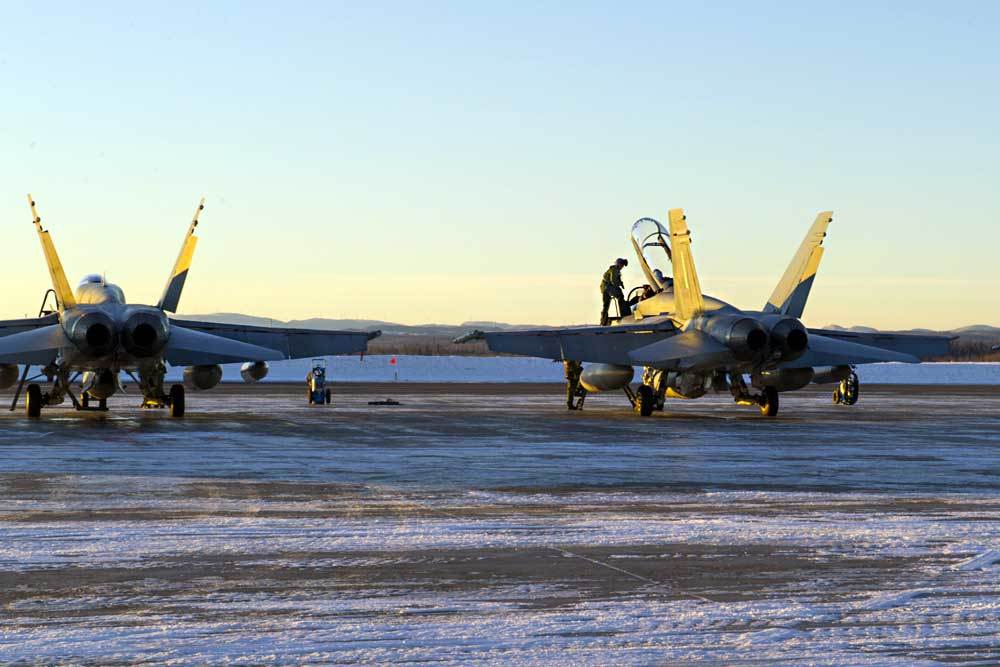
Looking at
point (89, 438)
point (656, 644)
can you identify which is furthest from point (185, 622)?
point (89, 438)

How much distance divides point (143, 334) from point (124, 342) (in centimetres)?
41

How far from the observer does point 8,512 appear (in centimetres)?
920

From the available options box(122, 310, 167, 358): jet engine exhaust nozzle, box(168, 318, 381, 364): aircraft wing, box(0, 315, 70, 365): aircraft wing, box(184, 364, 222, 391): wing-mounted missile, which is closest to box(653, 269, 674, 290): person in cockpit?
box(168, 318, 381, 364): aircraft wing

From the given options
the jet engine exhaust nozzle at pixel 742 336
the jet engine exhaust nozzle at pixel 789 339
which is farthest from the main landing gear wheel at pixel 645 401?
the jet engine exhaust nozzle at pixel 789 339

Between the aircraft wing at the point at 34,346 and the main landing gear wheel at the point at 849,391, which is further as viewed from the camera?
the main landing gear wheel at the point at 849,391

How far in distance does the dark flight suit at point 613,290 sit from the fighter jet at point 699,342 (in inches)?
8.1

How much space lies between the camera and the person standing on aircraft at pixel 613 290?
95.8 ft

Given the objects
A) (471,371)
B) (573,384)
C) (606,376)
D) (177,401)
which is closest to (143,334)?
(177,401)

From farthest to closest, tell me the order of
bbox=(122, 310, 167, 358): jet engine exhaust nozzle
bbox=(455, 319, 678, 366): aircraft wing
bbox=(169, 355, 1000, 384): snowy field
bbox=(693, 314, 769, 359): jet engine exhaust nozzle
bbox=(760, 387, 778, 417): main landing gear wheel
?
bbox=(169, 355, 1000, 384): snowy field → bbox=(455, 319, 678, 366): aircraft wing → bbox=(760, 387, 778, 417): main landing gear wheel → bbox=(693, 314, 769, 359): jet engine exhaust nozzle → bbox=(122, 310, 167, 358): jet engine exhaust nozzle

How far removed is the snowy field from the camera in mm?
57531

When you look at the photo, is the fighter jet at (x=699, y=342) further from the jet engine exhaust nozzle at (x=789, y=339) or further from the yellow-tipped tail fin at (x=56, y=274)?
the yellow-tipped tail fin at (x=56, y=274)

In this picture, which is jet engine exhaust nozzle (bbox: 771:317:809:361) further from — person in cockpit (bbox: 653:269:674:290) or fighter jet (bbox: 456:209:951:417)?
person in cockpit (bbox: 653:269:674:290)

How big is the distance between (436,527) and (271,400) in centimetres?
2522

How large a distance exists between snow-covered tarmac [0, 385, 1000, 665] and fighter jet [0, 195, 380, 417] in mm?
6004
